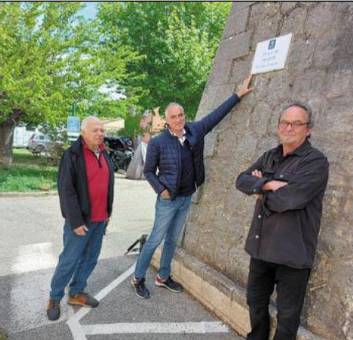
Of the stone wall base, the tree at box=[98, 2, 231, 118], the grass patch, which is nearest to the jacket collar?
the stone wall base

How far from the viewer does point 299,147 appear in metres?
2.71

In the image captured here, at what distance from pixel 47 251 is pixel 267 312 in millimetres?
3636

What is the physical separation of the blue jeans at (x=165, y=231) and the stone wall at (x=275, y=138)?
27 centimetres

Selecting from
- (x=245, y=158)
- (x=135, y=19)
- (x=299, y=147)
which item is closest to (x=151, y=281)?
(x=245, y=158)

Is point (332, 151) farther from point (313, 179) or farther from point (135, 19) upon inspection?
point (135, 19)

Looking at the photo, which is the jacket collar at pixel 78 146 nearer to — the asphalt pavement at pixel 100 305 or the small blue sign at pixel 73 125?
the asphalt pavement at pixel 100 305

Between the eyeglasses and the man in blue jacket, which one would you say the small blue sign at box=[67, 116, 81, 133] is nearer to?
the man in blue jacket

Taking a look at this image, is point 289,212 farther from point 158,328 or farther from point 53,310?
point 53,310

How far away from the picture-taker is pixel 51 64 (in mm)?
11930

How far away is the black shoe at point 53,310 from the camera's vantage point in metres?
3.69

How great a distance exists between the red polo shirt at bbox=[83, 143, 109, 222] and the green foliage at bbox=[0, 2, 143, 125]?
8069 mm

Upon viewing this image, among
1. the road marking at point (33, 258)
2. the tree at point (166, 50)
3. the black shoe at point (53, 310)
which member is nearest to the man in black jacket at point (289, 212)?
the black shoe at point (53, 310)

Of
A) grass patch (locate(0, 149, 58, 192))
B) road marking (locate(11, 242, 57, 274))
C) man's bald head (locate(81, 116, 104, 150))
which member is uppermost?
man's bald head (locate(81, 116, 104, 150))

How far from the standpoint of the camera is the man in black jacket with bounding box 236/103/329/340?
255 centimetres
